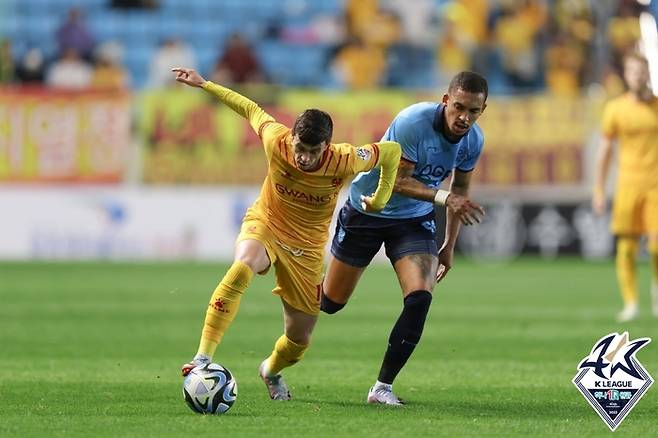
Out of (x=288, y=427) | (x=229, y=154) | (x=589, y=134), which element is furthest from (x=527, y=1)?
(x=288, y=427)

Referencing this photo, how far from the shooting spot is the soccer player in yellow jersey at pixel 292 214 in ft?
26.5

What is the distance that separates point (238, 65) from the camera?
26656 mm

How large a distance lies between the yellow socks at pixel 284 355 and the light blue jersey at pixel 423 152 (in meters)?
1.04

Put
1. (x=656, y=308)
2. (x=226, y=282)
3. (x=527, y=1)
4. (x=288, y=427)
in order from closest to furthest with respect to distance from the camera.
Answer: (x=288, y=427)
(x=226, y=282)
(x=656, y=308)
(x=527, y=1)

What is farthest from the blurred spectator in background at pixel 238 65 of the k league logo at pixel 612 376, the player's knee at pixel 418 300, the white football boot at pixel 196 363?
the k league logo at pixel 612 376

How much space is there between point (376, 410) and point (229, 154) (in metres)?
17.2

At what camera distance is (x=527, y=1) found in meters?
28.5

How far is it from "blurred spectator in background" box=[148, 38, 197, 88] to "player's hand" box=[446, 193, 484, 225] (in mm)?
19174

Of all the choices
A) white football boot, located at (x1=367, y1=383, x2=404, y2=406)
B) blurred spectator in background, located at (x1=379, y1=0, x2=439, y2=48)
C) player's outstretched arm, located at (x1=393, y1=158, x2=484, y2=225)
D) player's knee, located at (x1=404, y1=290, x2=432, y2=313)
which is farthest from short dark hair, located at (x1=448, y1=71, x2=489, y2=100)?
blurred spectator in background, located at (x1=379, y1=0, x2=439, y2=48)

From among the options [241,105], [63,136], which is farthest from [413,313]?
[63,136]

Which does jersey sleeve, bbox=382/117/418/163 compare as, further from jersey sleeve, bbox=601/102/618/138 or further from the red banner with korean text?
the red banner with korean text

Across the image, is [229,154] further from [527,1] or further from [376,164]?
[376,164]

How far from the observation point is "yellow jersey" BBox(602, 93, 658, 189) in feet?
49.4

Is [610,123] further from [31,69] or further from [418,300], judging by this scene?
[31,69]
